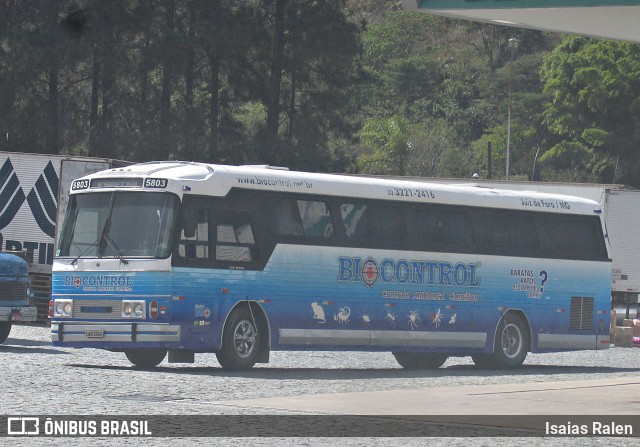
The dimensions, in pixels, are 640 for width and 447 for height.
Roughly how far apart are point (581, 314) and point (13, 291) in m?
10.3

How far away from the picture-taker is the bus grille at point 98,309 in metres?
20.7

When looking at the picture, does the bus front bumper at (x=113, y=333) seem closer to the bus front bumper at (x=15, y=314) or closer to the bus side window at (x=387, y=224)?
the bus front bumper at (x=15, y=314)

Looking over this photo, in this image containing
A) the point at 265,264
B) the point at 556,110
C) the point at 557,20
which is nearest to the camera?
the point at 557,20

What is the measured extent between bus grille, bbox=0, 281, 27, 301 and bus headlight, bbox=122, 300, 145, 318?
184 inches

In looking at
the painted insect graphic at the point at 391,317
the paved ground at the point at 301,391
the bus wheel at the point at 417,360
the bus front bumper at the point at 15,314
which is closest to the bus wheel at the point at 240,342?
the paved ground at the point at 301,391

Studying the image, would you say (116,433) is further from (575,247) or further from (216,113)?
(216,113)

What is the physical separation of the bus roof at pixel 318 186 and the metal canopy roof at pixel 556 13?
5.21 m

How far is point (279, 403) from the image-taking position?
51.3 ft

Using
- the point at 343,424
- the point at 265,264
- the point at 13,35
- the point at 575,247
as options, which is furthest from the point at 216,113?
the point at 343,424

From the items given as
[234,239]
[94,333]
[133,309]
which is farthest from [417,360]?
[94,333]

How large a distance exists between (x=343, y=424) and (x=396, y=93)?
371ft

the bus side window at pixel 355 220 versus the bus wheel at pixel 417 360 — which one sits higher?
the bus side window at pixel 355 220

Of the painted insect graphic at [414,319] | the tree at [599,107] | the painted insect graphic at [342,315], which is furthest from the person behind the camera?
the tree at [599,107]

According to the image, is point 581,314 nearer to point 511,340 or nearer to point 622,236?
point 511,340
